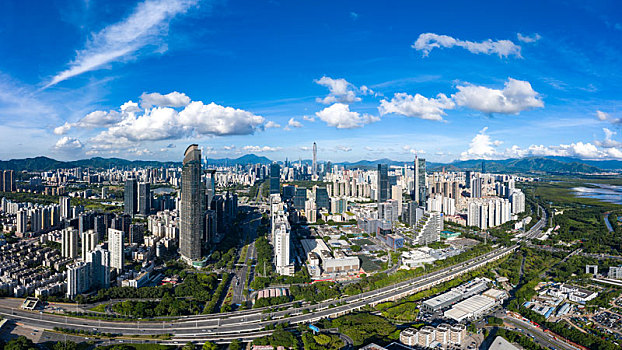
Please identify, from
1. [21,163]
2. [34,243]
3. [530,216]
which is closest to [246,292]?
[34,243]

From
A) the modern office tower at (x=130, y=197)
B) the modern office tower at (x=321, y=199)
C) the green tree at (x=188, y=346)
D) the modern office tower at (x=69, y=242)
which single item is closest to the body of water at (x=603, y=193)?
the modern office tower at (x=321, y=199)

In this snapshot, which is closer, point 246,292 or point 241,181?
point 246,292

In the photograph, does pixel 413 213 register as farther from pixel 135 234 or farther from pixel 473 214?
pixel 135 234

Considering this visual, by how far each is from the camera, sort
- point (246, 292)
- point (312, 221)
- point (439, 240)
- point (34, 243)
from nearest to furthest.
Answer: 1. point (246, 292)
2. point (34, 243)
3. point (439, 240)
4. point (312, 221)

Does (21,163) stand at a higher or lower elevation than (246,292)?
higher

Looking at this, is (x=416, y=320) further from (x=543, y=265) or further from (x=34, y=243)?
(x=34, y=243)

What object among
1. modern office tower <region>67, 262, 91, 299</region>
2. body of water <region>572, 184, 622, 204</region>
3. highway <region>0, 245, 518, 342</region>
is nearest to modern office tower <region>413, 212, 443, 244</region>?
highway <region>0, 245, 518, 342</region>

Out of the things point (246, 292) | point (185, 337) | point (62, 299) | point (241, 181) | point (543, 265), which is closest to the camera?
point (185, 337)

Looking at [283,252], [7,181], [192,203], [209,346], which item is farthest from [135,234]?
[7,181]
